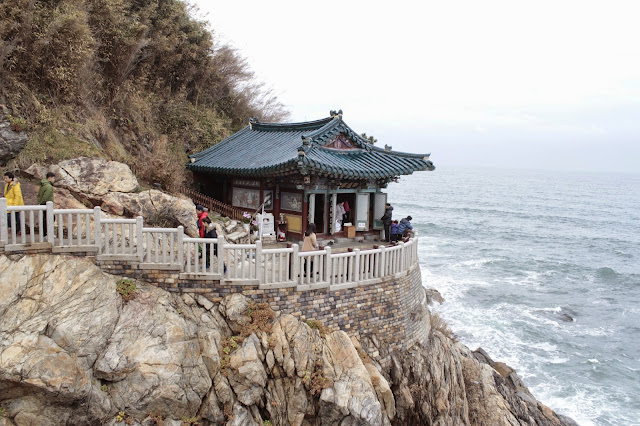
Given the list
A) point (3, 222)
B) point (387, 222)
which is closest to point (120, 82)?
point (3, 222)

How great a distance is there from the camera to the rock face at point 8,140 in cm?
1326

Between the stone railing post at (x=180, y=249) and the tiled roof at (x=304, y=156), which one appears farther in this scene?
the tiled roof at (x=304, y=156)

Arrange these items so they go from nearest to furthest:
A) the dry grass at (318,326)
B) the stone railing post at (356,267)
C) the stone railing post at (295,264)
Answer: the stone railing post at (295,264) → the dry grass at (318,326) → the stone railing post at (356,267)

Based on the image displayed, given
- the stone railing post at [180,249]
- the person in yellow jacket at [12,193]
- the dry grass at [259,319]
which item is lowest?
the dry grass at [259,319]

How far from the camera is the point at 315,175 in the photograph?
1462cm

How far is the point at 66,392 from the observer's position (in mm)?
8539

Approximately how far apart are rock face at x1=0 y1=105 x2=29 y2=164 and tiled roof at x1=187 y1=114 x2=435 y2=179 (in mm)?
6375

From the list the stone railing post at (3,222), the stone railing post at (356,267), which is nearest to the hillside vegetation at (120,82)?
the stone railing post at (3,222)

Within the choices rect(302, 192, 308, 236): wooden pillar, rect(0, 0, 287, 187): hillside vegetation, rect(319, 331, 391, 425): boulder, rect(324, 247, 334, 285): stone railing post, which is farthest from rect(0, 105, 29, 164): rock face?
rect(319, 331, 391, 425): boulder

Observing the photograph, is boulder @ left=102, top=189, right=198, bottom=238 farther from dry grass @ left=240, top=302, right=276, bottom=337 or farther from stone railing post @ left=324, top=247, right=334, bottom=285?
stone railing post @ left=324, top=247, right=334, bottom=285

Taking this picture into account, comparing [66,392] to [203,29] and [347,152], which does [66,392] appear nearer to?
[347,152]

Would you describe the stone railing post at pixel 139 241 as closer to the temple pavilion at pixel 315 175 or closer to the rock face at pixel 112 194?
the rock face at pixel 112 194

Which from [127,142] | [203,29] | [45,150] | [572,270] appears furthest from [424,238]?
[45,150]

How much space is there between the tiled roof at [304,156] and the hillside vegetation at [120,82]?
2.04 metres
